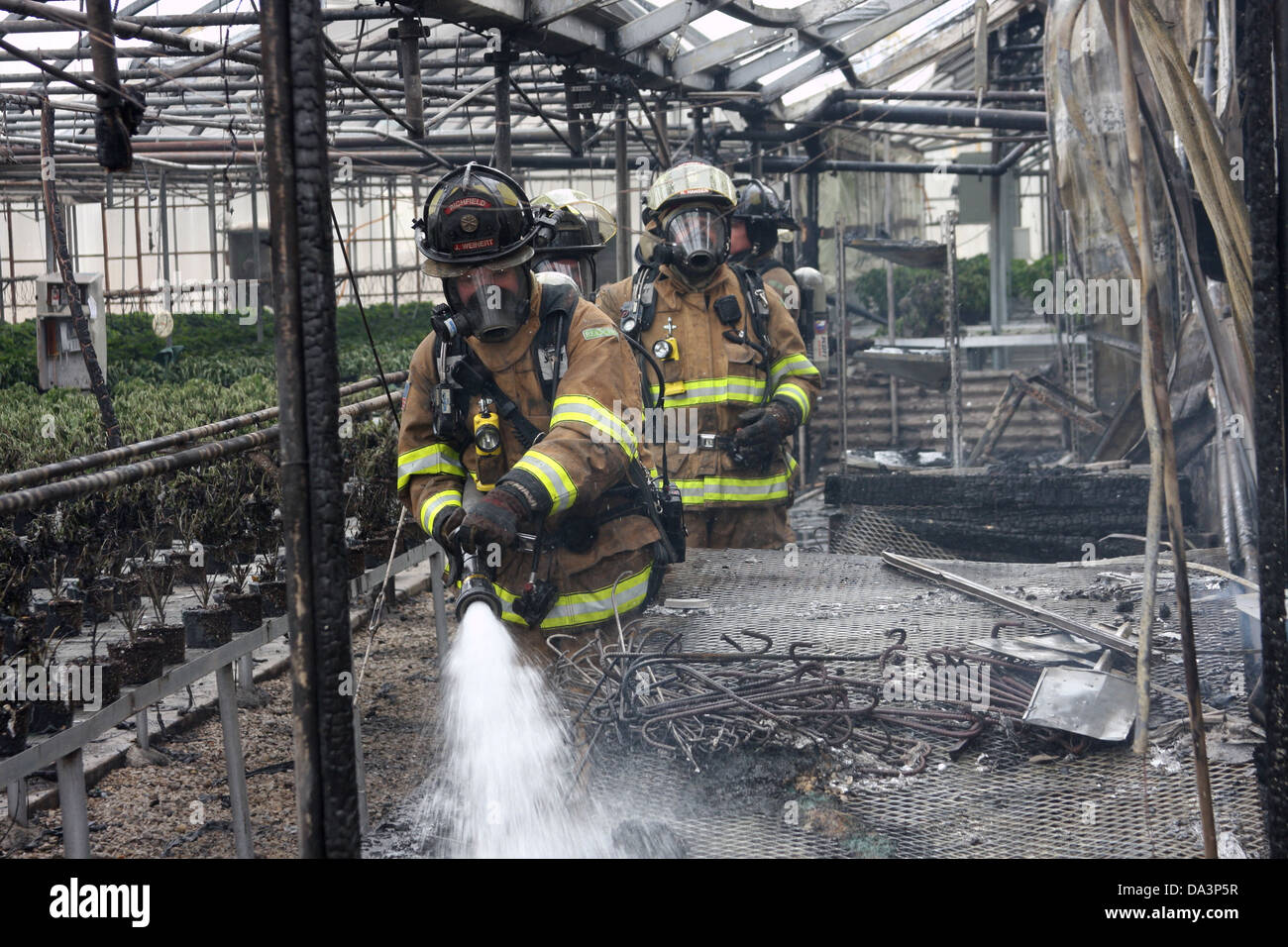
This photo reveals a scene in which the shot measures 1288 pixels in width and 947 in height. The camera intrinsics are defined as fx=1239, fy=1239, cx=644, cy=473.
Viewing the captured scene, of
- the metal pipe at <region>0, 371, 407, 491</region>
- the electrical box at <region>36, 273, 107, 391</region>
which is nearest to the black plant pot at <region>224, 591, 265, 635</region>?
the metal pipe at <region>0, 371, 407, 491</region>

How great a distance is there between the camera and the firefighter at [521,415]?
4113 millimetres

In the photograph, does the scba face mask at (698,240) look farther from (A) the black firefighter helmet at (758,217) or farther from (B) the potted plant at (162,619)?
(B) the potted plant at (162,619)

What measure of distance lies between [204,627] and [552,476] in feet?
4.81

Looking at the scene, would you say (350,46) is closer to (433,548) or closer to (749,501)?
(433,548)

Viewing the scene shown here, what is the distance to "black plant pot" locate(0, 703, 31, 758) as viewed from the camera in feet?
11.0

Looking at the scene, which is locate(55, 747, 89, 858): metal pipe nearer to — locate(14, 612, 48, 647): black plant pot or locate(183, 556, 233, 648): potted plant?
locate(14, 612, 48, 647): black plant pot

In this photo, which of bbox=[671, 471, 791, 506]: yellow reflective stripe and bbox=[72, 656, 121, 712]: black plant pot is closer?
bbox=[72, 656, 121, 712]: black plant pot

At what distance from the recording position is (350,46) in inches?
370

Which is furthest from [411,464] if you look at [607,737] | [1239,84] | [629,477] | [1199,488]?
[1199,488]

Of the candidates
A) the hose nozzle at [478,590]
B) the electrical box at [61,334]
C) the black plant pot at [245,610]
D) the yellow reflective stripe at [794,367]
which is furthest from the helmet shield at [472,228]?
the electrical box at [61,334]

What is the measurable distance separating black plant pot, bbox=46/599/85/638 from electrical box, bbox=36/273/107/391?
244 inches

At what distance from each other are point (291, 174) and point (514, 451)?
2308mm

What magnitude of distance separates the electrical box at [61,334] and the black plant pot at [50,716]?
703 cm
